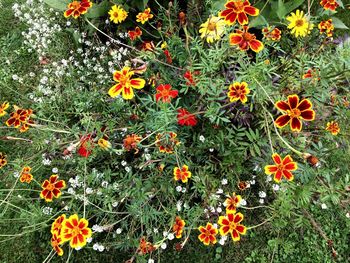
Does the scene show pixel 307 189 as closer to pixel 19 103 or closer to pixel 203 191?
pixel 203 191

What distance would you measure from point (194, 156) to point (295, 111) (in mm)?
810

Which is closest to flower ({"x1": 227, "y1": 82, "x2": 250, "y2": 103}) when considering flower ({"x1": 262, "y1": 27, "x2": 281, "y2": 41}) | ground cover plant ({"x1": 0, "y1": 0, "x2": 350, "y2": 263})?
ground cover plant ({"x1": 0, "y1": 0, "x2": 350, "y2": 263})

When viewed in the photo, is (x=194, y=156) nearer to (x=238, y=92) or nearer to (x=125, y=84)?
(x=238, y=92)

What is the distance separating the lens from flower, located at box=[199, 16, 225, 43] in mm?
1691

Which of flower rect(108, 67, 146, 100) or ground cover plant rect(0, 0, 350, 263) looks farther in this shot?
ground cover plant rect(0, 0, 350, 263)

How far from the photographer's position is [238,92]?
157 centimetres

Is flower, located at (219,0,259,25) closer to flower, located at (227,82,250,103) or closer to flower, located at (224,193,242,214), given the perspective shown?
flower, located at (227,82,250,103)

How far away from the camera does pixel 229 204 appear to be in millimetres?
1728

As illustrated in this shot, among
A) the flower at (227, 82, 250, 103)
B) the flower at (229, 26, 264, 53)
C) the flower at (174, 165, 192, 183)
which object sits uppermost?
the flower at (229, 26, 264, 53)

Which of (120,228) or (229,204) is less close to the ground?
(229,204)

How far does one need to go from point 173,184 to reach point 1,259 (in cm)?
96

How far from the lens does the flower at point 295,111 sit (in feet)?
4.13

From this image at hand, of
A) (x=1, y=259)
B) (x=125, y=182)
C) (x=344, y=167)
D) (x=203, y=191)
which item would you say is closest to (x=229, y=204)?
(x=203, y=191)

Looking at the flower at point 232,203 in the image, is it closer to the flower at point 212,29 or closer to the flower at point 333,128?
the flower at point 333,128
